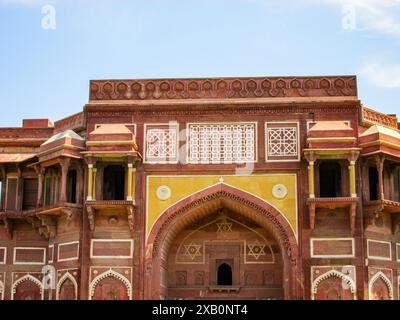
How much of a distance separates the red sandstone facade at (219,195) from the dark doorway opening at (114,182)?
0.14ft

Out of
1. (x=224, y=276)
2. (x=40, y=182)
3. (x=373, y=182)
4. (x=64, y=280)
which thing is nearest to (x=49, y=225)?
(x=40, y=182)

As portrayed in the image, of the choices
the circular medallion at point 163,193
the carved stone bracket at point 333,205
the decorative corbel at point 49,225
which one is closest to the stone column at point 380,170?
the carved stone bracket at point 333,205

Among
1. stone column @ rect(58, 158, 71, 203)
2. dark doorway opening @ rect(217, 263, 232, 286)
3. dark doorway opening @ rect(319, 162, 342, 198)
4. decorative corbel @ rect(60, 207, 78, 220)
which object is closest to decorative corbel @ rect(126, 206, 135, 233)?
decorative corbel @ rect(60, 207, 78, 220)

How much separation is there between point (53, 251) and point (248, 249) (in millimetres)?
5726

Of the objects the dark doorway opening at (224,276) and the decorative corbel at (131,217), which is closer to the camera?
the decorative corbel at (131,217)

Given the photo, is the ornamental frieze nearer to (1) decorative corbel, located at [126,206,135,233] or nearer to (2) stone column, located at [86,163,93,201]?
(2) stone column, located at [86,163,93,201]

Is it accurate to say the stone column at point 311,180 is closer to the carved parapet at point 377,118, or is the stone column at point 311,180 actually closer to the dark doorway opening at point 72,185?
the carved parapet at point 377,118

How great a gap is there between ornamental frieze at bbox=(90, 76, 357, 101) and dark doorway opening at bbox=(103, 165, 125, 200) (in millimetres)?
2110

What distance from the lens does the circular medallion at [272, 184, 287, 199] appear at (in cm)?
2145

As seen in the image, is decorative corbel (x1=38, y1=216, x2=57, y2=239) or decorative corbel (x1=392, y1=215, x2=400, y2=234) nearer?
decorative corbel (x1=392, y1=215, x2=400, y2=234)

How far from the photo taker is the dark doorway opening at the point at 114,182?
74.3ft

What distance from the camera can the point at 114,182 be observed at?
75.6 ft
